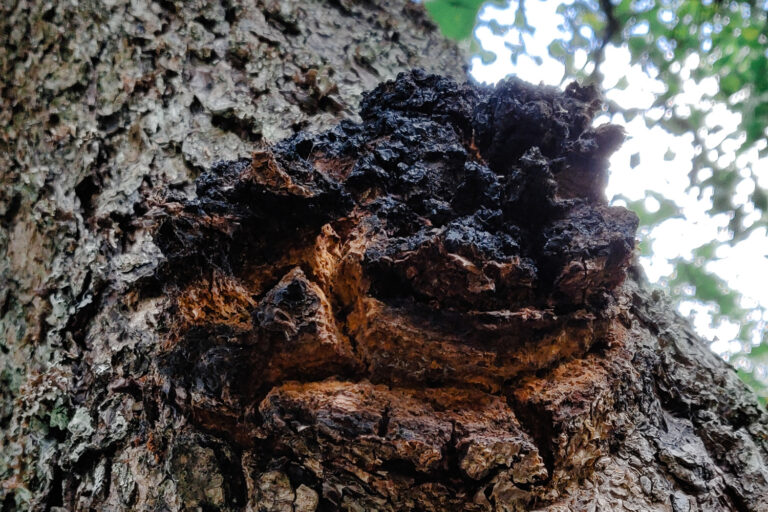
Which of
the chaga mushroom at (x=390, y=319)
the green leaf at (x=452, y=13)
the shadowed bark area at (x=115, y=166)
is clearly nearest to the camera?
the chaga mushroom at (x=390, y=319)

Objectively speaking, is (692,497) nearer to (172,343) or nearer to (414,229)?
(414,229)

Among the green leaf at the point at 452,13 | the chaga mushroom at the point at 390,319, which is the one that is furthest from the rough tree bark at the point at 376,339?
the green leaf at the point at 452,13

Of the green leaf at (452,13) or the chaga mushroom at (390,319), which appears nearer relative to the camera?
the chaga mushroom at (390,319)

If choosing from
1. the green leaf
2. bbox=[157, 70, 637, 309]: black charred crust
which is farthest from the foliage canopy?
bbox=[157, 70, 637, 309]: black charred crust

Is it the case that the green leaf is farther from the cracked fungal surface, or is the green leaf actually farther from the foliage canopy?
the cracked fungal surface

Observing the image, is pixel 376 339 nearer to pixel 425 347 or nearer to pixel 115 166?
pixel 425 347

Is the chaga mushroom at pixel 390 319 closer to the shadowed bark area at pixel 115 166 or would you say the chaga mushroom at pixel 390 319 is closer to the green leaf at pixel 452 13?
the shadowed bark area at pixel 115 166

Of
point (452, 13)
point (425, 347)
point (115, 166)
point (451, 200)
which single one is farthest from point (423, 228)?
point (452, 13)

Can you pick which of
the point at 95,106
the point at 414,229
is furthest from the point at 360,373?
the point at 95,106
